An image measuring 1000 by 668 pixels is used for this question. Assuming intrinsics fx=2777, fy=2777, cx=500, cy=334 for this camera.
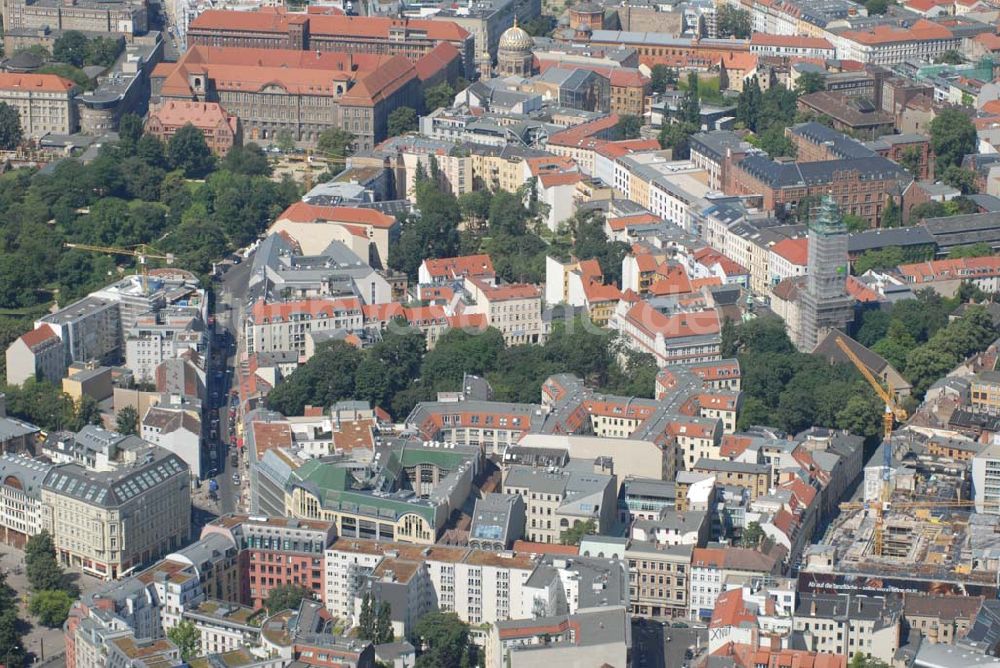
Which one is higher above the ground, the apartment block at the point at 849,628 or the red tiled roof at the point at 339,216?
the red tiled roof at the point at 339,216

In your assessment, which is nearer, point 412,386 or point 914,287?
point 412,386

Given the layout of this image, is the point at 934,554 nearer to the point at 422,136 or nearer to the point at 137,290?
the point at 137,290

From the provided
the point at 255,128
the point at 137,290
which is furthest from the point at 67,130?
the point at 137,290

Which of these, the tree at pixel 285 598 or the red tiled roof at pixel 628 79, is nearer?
the tree at pixel 285 598

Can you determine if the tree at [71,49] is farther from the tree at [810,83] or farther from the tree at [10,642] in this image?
the tree at [10,642]

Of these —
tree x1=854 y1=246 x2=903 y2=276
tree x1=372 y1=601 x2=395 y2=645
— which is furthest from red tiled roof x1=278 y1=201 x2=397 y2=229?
tree x1=372 y1=601 x2=395 y2=645

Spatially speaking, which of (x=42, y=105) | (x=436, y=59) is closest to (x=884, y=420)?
(x=436, y=59)

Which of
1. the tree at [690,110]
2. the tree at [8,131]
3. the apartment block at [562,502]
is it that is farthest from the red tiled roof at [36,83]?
the apartment block at [562,502]

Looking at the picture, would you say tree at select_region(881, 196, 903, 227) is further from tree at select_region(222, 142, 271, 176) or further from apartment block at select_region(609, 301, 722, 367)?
tree at select_region(222, 142, 271, 176)
